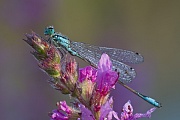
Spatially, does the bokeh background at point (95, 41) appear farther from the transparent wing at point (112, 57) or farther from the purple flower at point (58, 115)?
the purple flower at point (58, 115)

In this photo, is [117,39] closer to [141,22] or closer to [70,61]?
[141,22]

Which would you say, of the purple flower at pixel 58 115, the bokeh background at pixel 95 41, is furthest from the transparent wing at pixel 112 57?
the bokeh background at pixel 95 41

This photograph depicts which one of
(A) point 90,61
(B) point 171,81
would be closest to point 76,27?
(B) point 171,81

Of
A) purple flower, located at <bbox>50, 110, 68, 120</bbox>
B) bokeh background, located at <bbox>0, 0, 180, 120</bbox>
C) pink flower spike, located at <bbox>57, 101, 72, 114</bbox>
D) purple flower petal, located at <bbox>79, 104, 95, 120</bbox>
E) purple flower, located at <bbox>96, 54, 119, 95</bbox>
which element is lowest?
purple flower petal, located at <bbox>79, 104, 95, 120</bbox>

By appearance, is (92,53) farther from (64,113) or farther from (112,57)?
(64,113)

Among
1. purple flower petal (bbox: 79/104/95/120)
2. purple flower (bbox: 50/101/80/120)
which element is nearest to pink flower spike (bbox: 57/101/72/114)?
purple flower (bbox: 50/101/80/120)

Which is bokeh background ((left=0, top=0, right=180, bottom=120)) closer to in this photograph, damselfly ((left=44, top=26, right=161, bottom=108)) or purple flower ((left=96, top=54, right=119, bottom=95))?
damselfly ((left=44, top=26, right=161, bottom=108))

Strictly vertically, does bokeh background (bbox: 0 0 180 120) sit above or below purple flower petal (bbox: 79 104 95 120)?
above
